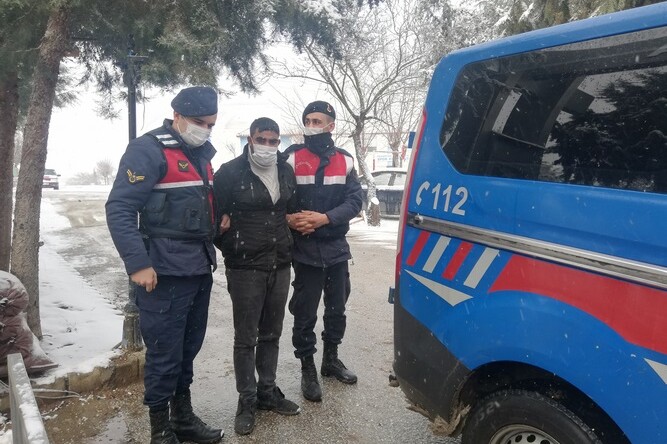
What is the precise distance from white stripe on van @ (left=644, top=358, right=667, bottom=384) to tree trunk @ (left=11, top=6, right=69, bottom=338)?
4029mm

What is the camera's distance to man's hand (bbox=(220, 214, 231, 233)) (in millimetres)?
3131

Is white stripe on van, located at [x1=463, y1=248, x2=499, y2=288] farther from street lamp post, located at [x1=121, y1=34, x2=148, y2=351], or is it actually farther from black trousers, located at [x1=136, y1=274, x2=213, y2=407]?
street lamp post, located at [x1=121, y1=34, x2=148, y2=351]

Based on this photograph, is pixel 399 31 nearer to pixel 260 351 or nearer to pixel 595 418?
pixel 260 351

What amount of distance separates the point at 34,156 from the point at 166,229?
186 cm

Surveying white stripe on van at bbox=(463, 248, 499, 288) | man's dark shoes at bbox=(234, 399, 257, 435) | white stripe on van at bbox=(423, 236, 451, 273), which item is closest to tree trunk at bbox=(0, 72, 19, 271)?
man's dark shoes at bbox=(234, 399, 257, 435)

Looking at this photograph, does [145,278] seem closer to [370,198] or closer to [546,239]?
[546,239]

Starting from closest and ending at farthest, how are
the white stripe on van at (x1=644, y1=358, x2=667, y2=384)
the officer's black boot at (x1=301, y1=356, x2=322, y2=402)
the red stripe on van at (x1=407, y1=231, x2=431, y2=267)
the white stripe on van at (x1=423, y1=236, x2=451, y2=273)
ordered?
1. the white stripe on van at (x1=644, y1=358, x2=667, y2=384)
2. the white stripe on van at (x1=423, y1=236, x2=451, y2=273)
3. the red stripe on van at (x1=407, y1=231, x2=431, y2=267)
4. the officer's black boot at (x1=301, y1=356, x2=322, y2=402)

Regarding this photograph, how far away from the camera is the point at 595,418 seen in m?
1.80

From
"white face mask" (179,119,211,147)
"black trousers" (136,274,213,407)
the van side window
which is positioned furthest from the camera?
"white face mask" (179,119,211,147)

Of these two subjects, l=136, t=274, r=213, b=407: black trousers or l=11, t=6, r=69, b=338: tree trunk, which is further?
l=11, t=6, r=69, b=338: tree trunk

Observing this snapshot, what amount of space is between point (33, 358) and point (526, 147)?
10.7 ft

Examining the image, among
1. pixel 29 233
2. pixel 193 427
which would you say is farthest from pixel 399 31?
pixel 193 427

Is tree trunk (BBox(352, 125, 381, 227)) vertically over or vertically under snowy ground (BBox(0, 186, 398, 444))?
over

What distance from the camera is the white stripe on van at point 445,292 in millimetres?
2141
